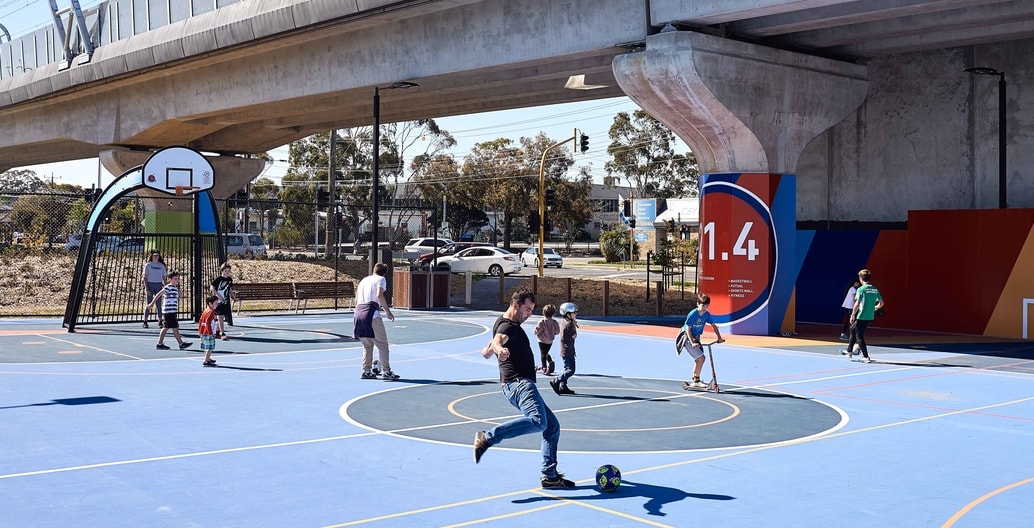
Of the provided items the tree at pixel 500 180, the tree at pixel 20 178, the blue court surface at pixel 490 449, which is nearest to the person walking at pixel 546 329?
the blue court surface at pixel 490 449

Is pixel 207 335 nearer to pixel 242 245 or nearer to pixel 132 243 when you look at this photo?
pixel 132 243

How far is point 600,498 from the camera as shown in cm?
929

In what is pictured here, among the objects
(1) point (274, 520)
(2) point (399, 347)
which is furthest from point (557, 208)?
(1) point (274, 520)

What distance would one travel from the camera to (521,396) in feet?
31.9

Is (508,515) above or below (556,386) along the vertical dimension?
below

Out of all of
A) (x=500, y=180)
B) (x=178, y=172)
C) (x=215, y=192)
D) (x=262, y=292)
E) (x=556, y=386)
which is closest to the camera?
(x=556, y=386)

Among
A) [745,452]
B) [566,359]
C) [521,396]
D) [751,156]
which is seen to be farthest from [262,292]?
[521,396]

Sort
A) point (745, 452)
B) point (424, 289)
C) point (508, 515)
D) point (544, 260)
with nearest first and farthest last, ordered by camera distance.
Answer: point (508, 515) → point (745, 452) → point (424, 289) → point (544, 260)

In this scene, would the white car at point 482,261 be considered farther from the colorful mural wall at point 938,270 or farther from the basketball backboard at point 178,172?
the basketball backboard at point 178,172

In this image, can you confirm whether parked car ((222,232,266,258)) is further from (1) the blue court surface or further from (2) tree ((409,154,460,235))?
(1) the blue court surface

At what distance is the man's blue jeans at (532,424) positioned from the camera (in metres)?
9.56

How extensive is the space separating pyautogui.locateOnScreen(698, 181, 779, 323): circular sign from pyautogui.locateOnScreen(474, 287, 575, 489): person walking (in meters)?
16.8

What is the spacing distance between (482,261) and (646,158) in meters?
39.4

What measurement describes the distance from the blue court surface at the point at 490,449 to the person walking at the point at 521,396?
32cm
